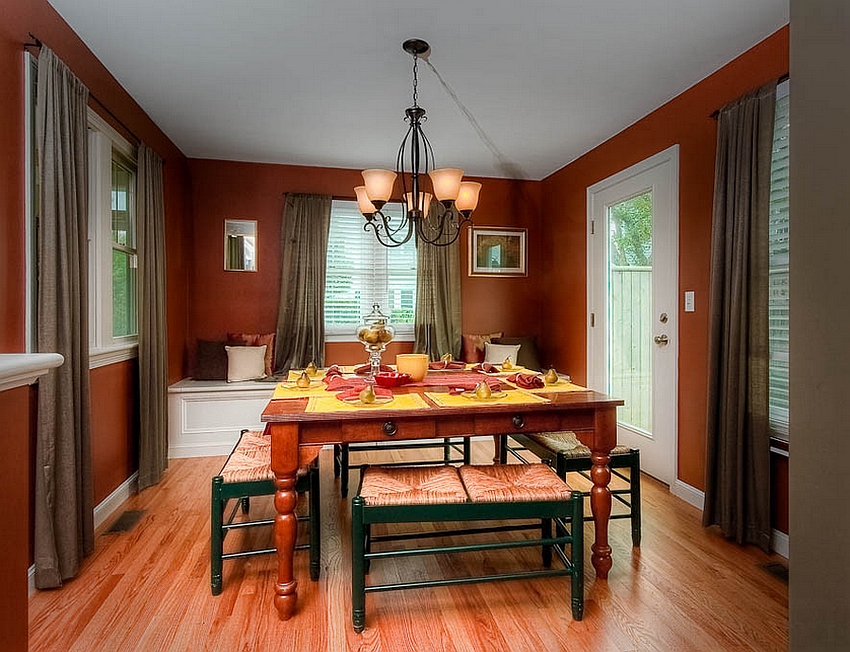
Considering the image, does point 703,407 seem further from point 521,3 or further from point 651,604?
point 521,3

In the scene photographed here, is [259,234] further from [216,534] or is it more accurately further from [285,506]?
[285,506]

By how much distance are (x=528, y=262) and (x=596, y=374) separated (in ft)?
4.71

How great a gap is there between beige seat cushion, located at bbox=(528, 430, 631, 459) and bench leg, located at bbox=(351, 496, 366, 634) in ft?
2.95

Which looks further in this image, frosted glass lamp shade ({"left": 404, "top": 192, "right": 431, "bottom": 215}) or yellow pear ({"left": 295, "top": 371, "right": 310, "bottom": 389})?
frosted glass lamp shade ({"left": 404, "top": 192, "right": 431, "bottom": 215})

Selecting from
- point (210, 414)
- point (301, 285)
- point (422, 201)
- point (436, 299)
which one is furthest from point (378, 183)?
point (210, 414)

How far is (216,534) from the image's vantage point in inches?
77.0

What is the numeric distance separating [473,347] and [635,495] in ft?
8.12

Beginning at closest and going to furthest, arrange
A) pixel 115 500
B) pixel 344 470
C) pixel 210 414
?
pixel 115 500 < pixel 344 470 < pixel 210 414

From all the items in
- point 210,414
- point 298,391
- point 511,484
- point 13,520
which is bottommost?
point 210,414

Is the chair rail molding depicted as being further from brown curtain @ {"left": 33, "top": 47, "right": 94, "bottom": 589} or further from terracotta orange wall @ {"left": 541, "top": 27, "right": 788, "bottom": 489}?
terracotta orange wall @ {"left": 541, "top": 27, "right": 788, "bottom": 489}

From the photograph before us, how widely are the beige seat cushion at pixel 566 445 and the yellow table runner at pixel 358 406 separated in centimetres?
62

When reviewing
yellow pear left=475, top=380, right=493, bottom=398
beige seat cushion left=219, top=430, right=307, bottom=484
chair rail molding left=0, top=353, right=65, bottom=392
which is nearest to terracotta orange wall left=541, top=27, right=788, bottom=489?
yellow pear left=475, top=380, right=493, bottom=398

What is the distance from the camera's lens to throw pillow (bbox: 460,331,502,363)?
4.69 metres

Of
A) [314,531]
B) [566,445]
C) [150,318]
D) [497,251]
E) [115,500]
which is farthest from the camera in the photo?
[497,251]
